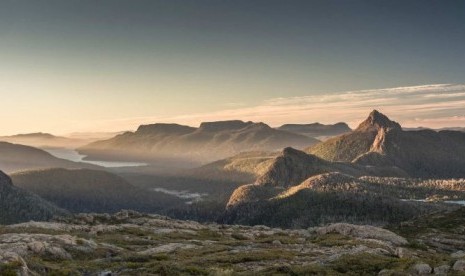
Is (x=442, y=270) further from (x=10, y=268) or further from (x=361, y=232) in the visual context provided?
(x=361, y=232)

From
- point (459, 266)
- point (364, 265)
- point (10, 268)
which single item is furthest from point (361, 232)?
point (10, 268)

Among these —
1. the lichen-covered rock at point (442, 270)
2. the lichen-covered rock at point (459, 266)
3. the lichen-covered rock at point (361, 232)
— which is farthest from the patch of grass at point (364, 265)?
the lichen-covered rock at point (361, 232)

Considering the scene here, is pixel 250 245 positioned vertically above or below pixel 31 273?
below

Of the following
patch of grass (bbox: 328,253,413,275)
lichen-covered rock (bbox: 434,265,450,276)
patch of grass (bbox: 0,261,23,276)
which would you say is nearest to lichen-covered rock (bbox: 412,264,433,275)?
lichen-covered rock (bbox: 434,265,450,276)

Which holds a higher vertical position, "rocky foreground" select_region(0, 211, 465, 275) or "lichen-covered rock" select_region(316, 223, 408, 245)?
"rocky foreground" select_region(0, 211, 465, 275)

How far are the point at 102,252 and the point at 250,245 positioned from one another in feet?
87.7

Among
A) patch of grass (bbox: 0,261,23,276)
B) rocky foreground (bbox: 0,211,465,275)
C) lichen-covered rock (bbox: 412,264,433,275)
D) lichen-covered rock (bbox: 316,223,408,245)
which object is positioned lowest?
lichen-covered rock (bbox: 316,223,408,245)

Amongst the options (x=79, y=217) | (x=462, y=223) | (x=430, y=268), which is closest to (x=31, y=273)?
(x=430, y=268)

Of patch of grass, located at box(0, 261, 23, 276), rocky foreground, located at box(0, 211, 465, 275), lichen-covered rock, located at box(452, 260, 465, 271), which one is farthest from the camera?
rocky foreground, located at box(0, 211, 465, 275)

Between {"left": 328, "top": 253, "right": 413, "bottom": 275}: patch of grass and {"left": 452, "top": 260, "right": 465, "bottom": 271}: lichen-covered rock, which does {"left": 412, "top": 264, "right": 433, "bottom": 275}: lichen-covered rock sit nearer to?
{"left": 328, "top": 253, "right": 413, "bottom": 275}: patch of grass

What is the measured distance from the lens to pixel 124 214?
196 meters

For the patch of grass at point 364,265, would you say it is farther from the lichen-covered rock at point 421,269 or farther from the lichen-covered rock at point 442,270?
the lichen-covered rock at point 442,270

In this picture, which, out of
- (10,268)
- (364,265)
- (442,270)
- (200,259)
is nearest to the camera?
(10,268)

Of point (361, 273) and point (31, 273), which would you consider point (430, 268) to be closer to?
point (361, 273)
